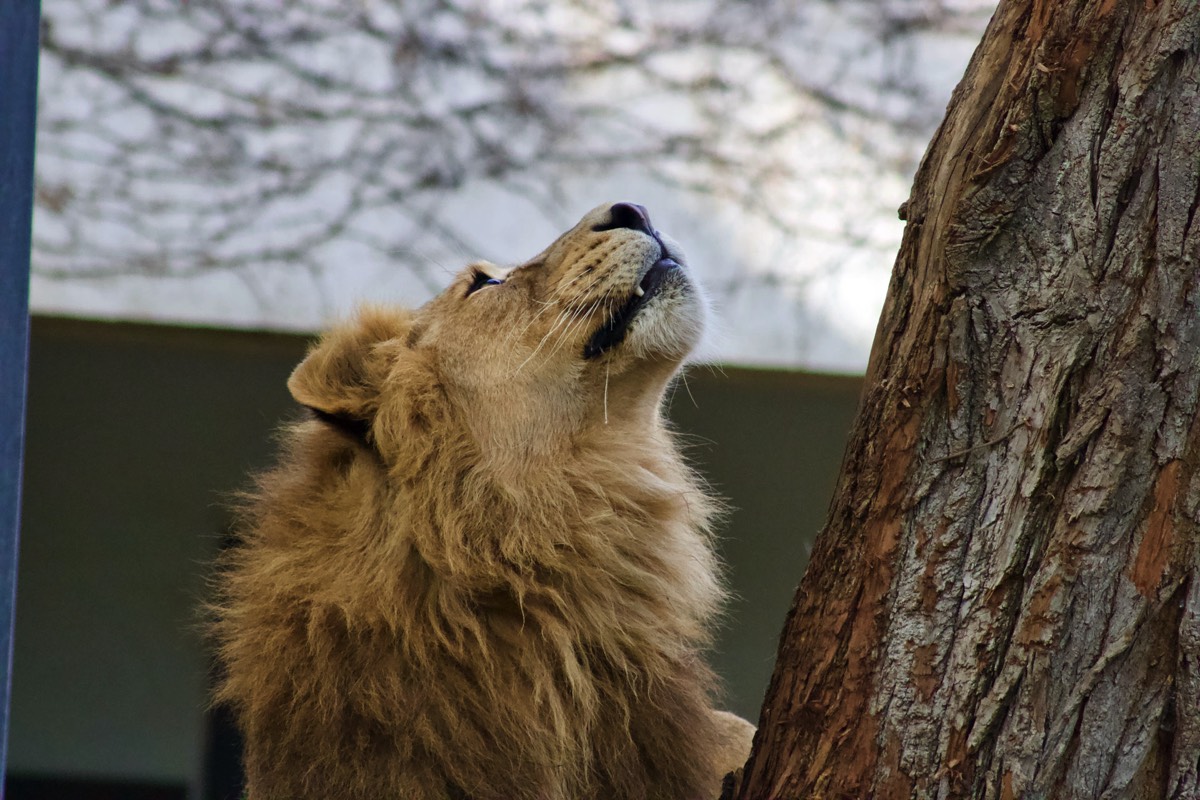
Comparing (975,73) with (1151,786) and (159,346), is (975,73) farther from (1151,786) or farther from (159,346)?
(159,346)

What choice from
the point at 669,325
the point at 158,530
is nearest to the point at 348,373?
the point at 669,325

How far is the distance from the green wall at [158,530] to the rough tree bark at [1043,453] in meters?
5.63

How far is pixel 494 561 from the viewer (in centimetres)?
315

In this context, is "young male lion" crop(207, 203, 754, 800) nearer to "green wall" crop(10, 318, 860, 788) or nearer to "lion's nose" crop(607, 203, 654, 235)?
"lion's nose" crop(607, 203, 654, 235)

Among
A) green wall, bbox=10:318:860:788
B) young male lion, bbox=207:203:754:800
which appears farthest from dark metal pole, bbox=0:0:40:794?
green wall, bbox=10:318:860:788

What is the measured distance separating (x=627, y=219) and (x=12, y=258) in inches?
63.1

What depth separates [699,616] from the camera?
3.46 meters

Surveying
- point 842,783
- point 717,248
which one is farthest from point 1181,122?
point 717,248

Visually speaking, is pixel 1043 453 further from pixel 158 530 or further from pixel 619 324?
pixel 158 530

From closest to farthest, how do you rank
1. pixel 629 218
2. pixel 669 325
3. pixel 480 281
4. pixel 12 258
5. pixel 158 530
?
pixel 12 258
pixel 669 325
pixel 629 218
pixel 480 281
pixel 158 530

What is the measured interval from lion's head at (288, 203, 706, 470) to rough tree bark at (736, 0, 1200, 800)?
107 centimetres

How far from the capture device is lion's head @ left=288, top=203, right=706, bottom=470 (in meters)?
3.37

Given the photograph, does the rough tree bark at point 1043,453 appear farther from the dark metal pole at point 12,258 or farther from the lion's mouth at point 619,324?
the dark metal pole at point 12,258

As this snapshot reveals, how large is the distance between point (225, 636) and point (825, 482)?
634cm
